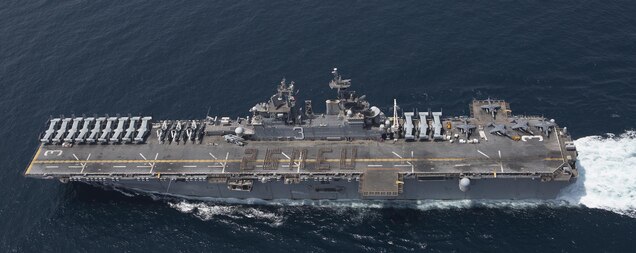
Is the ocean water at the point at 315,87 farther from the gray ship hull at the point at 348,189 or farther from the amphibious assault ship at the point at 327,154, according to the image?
the amphibious assault ship at the point at 327,154

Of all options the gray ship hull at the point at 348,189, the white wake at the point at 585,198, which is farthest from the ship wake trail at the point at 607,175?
the gray ship hull at the point at 348,189

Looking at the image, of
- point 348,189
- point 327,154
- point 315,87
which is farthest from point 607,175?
point 315,87

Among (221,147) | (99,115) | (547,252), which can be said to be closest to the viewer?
(547,252)

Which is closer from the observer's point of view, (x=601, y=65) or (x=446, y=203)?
(x=446, y=203)

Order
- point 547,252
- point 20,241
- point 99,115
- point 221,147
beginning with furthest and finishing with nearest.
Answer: point 99,115, point 221,147, point 20,241, point 547,252

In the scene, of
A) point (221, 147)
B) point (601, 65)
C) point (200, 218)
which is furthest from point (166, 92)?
point (601, 65)

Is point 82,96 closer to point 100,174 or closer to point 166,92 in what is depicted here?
point 166,92

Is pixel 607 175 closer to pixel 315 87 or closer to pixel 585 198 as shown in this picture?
pixel 585 198
